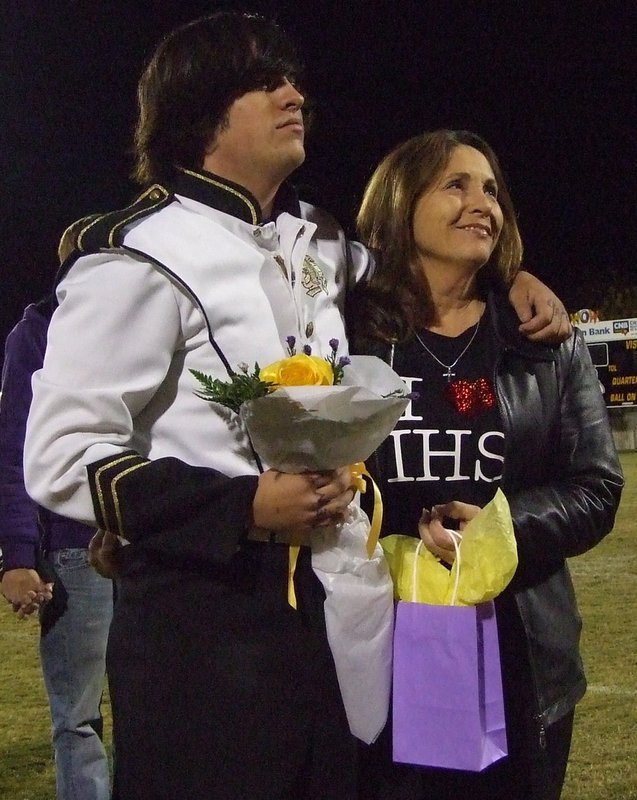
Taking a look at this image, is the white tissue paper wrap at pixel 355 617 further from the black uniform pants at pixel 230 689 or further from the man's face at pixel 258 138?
the man's face at pixel 258 138

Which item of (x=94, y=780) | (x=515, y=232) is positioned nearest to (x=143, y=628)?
(x=515, y=232)

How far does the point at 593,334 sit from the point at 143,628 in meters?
21.9

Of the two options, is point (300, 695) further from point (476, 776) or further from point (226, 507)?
point (476, 776)

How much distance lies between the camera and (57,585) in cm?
295

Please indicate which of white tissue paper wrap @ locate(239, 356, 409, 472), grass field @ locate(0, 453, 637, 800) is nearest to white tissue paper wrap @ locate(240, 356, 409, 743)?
white tissue paper wrap @ locate(239, 356, 409, 472)

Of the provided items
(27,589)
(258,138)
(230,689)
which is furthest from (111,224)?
(27,589)

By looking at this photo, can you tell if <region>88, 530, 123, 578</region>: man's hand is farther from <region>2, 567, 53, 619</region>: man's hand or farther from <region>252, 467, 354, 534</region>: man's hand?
<region>2, 567, 53, 619</region>: man's hand

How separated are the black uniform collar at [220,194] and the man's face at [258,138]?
0.09 feet

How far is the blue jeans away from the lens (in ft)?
9.64

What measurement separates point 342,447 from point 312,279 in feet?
1.49

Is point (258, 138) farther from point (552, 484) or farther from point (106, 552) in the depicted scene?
point (552, 484)

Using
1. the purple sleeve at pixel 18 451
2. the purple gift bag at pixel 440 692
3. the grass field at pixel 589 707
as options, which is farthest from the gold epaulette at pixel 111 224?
the grass field at pixel 589 707

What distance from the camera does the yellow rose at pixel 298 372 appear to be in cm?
138

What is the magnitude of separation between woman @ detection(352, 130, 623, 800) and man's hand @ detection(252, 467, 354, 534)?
0.38m
